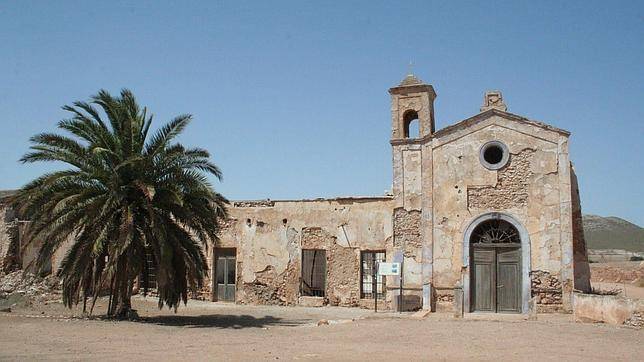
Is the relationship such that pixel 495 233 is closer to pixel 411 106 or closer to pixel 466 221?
pixel 466 221

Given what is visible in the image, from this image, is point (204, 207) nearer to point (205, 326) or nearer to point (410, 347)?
point (205, 326)

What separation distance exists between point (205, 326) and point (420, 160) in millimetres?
9230

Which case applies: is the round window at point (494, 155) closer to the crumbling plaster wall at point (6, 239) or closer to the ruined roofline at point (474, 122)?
the ruined roofline at point (474, 122)

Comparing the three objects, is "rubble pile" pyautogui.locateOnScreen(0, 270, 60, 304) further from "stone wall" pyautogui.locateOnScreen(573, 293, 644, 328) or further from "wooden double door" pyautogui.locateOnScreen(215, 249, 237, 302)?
"stone wall" pyautogui.locateOnScreen(573, 293, 644, 328)

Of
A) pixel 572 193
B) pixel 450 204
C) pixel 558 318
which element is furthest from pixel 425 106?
pixel 558 318

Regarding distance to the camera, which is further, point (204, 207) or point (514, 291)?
point (514, 291)

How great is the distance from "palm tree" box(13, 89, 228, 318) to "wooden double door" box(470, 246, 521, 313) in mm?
8566

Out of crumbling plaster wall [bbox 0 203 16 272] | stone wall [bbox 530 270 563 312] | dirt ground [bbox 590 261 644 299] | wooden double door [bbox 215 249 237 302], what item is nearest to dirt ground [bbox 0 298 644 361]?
stone wall [bbox 530 270 563 312]

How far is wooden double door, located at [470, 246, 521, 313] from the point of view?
66.1 feet

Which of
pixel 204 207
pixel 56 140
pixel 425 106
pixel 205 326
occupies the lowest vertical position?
pixel 205 326

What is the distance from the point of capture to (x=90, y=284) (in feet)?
57.8

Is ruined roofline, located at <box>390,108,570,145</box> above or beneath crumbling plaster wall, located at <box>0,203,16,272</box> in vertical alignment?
above

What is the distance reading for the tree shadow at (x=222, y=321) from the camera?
17.1 metres

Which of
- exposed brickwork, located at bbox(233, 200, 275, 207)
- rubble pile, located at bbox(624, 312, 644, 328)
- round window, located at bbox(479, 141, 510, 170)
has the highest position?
round window, located at bbox(479, 141, 510, 170)
